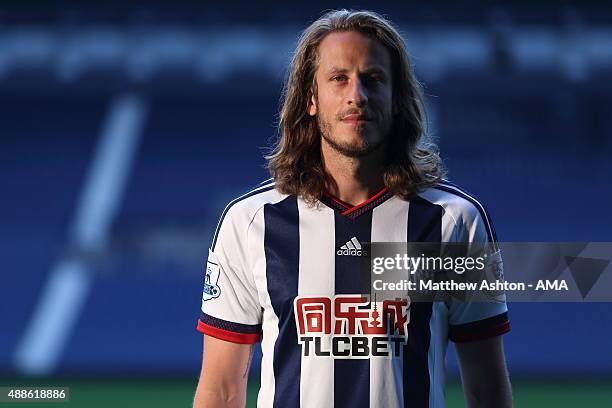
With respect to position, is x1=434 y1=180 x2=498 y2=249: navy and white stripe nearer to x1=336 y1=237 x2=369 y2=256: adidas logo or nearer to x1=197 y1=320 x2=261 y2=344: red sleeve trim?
x1=336 y1=237 x2=369 y2=256: adidas logo

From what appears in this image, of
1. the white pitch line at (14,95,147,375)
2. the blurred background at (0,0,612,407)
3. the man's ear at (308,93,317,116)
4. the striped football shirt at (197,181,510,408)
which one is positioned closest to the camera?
the striped football shirt at (197,181,510,408)

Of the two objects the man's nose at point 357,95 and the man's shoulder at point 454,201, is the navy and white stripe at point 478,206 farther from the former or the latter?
the man's nose at point 357,95

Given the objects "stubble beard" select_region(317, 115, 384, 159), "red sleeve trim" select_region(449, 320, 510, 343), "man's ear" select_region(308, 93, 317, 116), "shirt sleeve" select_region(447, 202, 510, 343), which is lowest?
"red sleeve trim" select_region(449, 320, 510, 343)

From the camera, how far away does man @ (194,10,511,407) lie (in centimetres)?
199

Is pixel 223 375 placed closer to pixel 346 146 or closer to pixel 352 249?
pixel 352 249

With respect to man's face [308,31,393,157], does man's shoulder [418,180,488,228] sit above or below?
below

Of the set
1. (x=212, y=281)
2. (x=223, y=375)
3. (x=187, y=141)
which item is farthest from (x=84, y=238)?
(x=223, y=375)

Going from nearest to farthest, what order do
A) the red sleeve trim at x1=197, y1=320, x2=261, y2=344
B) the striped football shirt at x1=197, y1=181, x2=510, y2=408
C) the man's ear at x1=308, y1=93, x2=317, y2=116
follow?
the striped football shirt at x1=197, y1=181, x2=510, y2=408 < the red sleeve trim at x1=197, y1=320, x2=261, y2=344 < the man's ear at x1=308, y1=93, x2=317, y2=116

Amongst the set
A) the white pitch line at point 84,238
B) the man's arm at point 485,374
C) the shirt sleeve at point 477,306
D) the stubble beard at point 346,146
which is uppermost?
the white pitch line at point 84,238

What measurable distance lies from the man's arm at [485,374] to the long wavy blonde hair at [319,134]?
34cm

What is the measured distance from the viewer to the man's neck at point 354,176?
2.11m

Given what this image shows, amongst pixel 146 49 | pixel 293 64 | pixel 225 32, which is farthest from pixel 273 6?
pixel 293 64

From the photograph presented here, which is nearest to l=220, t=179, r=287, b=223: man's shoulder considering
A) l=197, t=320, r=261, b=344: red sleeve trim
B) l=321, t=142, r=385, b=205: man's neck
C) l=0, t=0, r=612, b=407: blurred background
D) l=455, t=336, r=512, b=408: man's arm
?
l=321, t=142, r=385, b=205: man's neck

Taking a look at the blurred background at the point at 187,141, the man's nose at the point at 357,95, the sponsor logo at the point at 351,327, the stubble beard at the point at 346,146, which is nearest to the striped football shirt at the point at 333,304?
the sponsor logo at the point at 351,327
